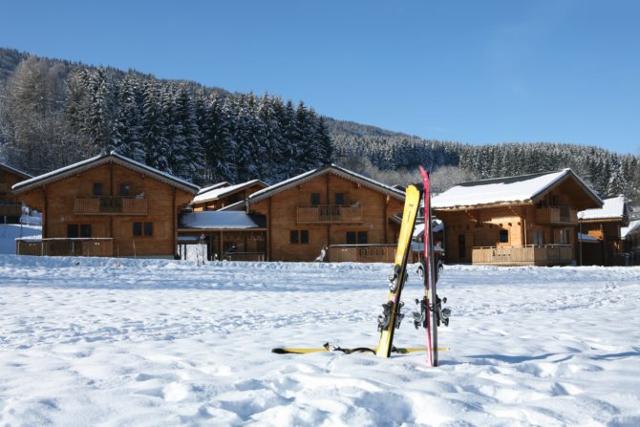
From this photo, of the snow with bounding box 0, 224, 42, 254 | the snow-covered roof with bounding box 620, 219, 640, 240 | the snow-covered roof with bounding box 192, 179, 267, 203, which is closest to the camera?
the snow with bounding box 0, 224, 42, 254

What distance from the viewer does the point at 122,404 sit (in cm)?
438

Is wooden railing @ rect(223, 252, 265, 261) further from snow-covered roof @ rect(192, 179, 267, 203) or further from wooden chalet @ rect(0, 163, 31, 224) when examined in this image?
wooden chalet @ rect(0, 163, 31, 224)

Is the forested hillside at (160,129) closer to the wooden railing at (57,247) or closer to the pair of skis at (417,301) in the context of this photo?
the wooden railing at (57,247)

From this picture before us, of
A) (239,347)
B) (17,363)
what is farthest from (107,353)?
(239,347)

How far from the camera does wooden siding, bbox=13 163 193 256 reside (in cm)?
3281

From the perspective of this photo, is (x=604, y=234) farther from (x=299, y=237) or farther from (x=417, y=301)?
(x=417, y=301)

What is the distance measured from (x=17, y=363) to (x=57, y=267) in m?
16.9

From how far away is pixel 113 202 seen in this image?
33188 millimetres

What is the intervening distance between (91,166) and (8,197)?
87.4ft

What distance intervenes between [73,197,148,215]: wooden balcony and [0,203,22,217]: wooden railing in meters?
23.9

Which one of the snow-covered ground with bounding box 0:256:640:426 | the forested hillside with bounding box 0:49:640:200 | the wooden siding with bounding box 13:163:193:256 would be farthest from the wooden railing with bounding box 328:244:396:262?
the forested hillside with bounding box 0:49:640:200

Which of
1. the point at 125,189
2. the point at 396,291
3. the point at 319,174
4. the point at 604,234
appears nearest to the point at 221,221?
the point at 125,189

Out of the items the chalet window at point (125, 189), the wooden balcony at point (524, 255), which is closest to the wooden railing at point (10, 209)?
the chalet window at point (125, 189)

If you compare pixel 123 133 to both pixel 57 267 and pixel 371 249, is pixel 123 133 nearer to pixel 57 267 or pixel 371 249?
pixel 371 249
